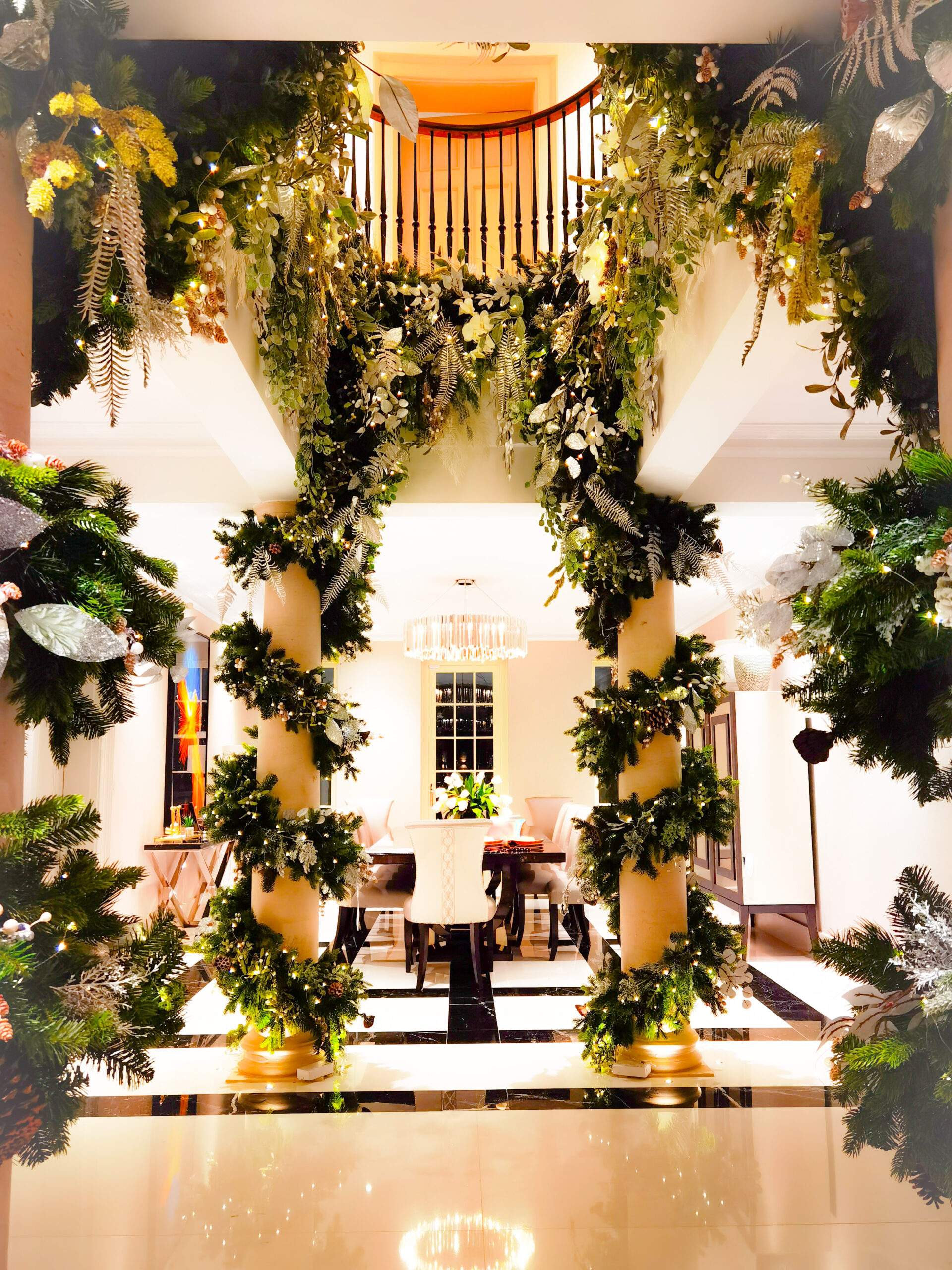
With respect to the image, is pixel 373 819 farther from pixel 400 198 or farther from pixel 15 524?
pixel 15 524

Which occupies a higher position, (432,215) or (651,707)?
(432,215)

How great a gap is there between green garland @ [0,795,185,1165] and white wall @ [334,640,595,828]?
8617 millimetres

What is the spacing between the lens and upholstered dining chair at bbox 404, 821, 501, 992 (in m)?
5.29

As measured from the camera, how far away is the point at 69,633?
1136mm

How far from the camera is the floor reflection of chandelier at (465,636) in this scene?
7.34 metres

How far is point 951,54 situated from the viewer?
1.14 meters

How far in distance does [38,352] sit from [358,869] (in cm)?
289

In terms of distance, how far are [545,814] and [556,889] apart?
2440 mm

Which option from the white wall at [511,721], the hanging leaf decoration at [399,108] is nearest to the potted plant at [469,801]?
the white wall at [511,721]

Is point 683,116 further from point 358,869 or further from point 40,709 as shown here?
point 358,869

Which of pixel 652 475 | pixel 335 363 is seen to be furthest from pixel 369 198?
pixel 652 475

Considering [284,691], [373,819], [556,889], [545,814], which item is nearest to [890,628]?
[284,691]

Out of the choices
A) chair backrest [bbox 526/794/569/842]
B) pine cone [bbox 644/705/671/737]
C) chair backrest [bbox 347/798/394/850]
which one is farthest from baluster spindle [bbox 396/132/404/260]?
chair backrest [bbox 526/794/569/842]

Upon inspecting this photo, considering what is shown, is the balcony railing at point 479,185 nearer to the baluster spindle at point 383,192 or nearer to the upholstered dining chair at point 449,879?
the baluster spindle at point 383,192
